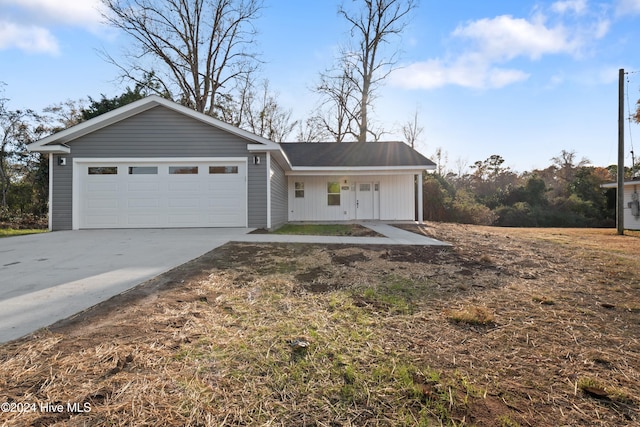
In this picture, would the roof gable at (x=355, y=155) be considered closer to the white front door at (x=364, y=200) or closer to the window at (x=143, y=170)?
the white front door at (x=364, y=200)

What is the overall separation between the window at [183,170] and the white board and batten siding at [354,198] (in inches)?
209

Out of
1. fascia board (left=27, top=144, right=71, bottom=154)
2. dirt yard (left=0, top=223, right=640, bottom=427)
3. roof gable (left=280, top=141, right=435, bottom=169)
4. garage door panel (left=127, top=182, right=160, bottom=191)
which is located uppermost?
roof gable (left=280, top=141, right=435, bottom=169)

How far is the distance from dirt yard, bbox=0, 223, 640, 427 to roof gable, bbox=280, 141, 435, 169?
9894 mm

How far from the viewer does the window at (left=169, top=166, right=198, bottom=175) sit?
9547 mm

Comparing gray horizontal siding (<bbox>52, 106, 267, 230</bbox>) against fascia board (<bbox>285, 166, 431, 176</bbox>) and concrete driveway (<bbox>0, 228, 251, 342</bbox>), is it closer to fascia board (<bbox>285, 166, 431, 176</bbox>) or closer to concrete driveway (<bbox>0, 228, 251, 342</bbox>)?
concrete driveway (<bbox>0, 228, 251, 342</bbox>)

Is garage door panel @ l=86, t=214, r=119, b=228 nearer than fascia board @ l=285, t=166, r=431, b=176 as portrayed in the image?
Yes

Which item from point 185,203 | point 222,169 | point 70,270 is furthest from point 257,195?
point 70,270

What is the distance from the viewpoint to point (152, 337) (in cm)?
209

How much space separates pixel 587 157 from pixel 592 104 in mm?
24555

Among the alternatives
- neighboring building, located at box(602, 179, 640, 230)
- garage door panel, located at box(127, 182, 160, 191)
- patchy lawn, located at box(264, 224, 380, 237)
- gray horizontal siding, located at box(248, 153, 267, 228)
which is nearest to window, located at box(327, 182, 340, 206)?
patchy lawn, located at box(264, 224, 380, 237)

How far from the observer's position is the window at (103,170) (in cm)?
949

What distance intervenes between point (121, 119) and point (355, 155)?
384 inches

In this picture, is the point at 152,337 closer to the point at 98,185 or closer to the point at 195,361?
the point at 195,361

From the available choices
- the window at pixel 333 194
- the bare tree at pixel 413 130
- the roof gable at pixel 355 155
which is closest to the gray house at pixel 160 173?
the roof gable at pixel 355 155
